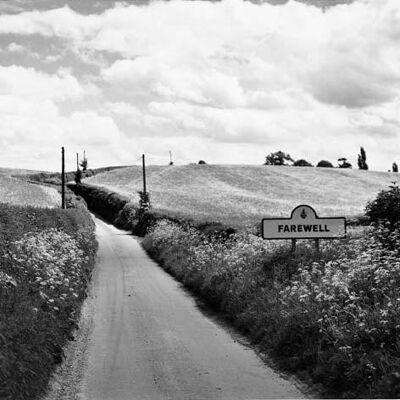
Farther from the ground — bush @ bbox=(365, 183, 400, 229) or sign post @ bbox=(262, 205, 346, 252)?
bush @ bbox=(365, 183, 400, 229)

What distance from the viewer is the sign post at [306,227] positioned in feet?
55.0

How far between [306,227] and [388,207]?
3555mm

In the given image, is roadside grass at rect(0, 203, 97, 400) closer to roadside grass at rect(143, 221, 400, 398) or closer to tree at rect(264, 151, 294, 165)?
roadside grass at rect(143, 221, 400, 398)

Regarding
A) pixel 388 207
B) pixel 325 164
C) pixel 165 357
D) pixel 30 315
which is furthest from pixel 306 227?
pixel 325 164

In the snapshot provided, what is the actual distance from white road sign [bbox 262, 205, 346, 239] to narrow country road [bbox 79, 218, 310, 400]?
346 cm

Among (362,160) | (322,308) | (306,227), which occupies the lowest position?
(322,308)

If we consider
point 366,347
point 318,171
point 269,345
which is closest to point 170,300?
point 269,345

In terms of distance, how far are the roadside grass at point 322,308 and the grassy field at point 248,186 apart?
150 feet

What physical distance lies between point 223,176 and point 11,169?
92274 mm

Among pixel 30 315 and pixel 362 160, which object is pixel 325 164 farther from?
pixel 30 315

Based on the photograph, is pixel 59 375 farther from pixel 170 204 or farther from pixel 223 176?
pixel 223 176

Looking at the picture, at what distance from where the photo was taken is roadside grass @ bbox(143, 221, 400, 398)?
27.3ft

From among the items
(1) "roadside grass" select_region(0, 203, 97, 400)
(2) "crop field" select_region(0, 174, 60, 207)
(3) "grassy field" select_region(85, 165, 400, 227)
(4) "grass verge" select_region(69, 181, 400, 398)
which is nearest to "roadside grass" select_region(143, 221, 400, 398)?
(4) "grass verge" select_region(69, 181, 400, 398)

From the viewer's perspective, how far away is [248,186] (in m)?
101
